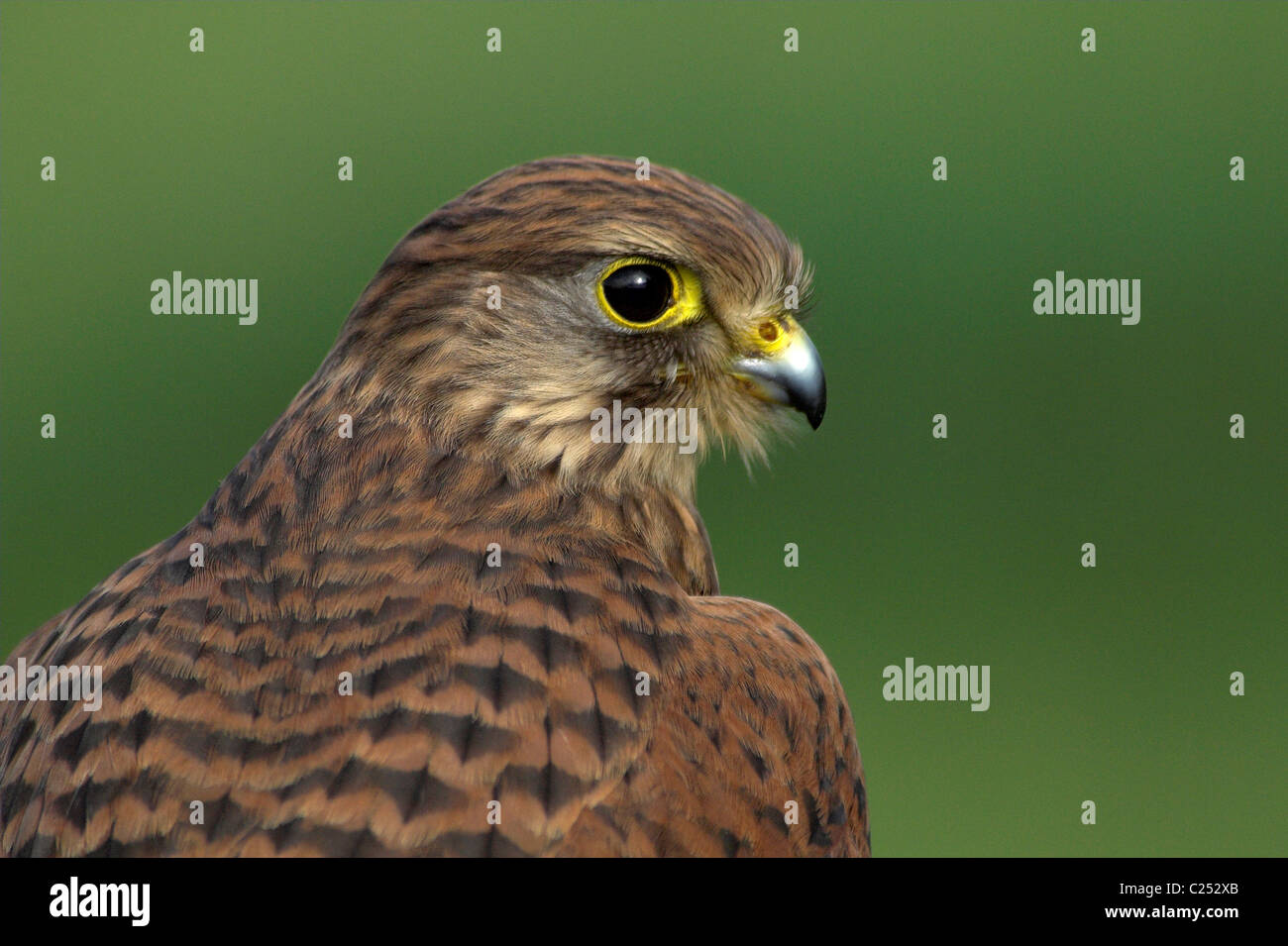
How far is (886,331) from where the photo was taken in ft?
25.7

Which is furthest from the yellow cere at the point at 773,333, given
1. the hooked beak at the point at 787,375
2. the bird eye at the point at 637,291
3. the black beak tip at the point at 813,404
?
the bird eye at the point at 637,291

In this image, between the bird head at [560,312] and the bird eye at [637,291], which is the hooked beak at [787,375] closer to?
the bird head at [560,312]

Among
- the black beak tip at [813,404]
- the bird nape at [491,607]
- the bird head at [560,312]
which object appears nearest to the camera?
→ the bird nape at [491,607]

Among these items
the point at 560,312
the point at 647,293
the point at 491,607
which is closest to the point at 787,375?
the point at 647,293

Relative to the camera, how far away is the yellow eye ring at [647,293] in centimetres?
333

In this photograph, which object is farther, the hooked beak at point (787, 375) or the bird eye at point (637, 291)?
the hooked beak at point (787, 375)

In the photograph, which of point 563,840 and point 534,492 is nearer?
point 563,840

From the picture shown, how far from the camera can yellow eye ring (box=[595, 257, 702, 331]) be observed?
3.33 metres

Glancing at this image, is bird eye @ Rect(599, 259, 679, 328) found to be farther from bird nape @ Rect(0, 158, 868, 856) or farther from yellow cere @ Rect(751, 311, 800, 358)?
yellow cere @ Rect(751, 311, 800, 358)

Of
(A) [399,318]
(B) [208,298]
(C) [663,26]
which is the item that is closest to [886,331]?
(C) [663,26]

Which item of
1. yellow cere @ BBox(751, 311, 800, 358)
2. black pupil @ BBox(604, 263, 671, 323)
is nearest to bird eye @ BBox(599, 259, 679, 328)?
black pupil @ BBox(604, 263, 671, 323)

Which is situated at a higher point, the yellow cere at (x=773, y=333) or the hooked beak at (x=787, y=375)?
the yellow cere at (x=773, y=333)
